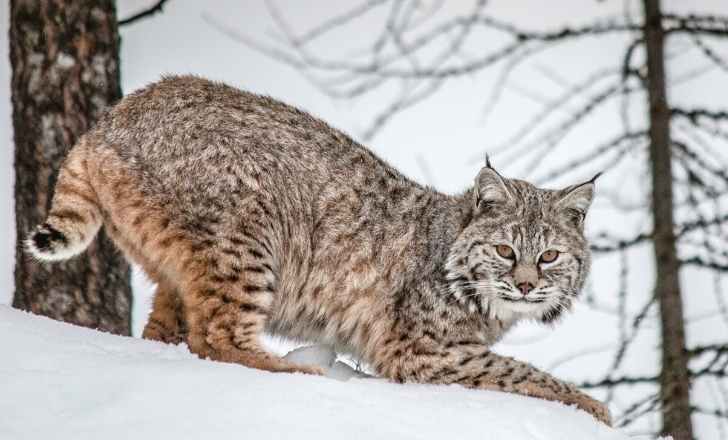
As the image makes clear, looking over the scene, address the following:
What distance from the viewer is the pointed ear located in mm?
5301

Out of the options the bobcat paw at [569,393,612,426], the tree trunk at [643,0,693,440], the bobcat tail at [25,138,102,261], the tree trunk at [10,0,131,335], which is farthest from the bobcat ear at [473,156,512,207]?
the tree trunk at [10,0,131,335]

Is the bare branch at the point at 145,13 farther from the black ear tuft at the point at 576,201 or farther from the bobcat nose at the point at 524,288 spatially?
the bobcat nose at the point at 524,288

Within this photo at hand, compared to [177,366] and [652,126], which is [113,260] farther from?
[652,126]

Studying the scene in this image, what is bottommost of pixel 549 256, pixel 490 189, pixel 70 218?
pixel 70 218

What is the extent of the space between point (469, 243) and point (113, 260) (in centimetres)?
228

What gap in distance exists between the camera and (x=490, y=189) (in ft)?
17.6

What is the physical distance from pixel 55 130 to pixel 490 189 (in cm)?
264

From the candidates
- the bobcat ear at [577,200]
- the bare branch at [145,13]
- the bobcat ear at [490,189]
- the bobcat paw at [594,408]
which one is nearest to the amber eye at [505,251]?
the bobcat ear at [490,189]

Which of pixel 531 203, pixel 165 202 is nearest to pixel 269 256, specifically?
pixel 165 202

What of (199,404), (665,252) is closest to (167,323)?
(199,404)

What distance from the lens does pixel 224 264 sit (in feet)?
16.0

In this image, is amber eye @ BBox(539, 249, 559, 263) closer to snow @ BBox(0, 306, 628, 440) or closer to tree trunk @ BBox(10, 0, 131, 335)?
snow @ BBox(0, 306, 628, 440)

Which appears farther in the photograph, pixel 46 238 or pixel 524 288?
pixel 524 288

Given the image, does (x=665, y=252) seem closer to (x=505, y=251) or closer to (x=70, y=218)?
(x=505, y=251)
